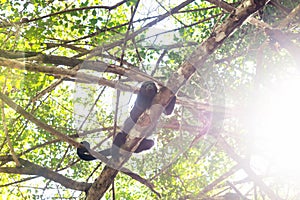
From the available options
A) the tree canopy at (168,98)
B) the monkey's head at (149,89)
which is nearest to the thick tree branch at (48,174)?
the tree canopy at (168,98)

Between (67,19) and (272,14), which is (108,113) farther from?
(272,14)

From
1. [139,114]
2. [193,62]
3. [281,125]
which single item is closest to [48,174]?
[139,114]

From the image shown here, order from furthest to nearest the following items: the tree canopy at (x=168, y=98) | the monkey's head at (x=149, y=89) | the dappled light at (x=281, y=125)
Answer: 1. the dappled light at (x=281, y=125)
2. the tree canopy at (x=168, y=98)
3. the monkey's head at (x=149, y=89)

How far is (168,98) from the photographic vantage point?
1207 millimetres

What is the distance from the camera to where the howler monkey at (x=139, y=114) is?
1.17 meters

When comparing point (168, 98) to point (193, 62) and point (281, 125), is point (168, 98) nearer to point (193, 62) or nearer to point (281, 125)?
point (193, 62)

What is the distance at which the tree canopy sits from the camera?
1.37 m

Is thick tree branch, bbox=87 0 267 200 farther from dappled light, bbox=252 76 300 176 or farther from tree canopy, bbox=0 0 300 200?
dappled light, bbox=252 76 300 176

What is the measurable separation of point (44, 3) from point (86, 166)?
1.01 meters

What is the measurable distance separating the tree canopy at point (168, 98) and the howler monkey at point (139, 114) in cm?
2

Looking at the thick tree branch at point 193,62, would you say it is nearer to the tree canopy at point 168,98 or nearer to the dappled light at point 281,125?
the tree canopy at point 168,98

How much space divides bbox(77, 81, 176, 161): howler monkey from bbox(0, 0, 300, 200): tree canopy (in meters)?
0.02

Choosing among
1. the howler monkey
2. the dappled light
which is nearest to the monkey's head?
the howler monkey

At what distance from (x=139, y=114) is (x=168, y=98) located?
10 centimetres
